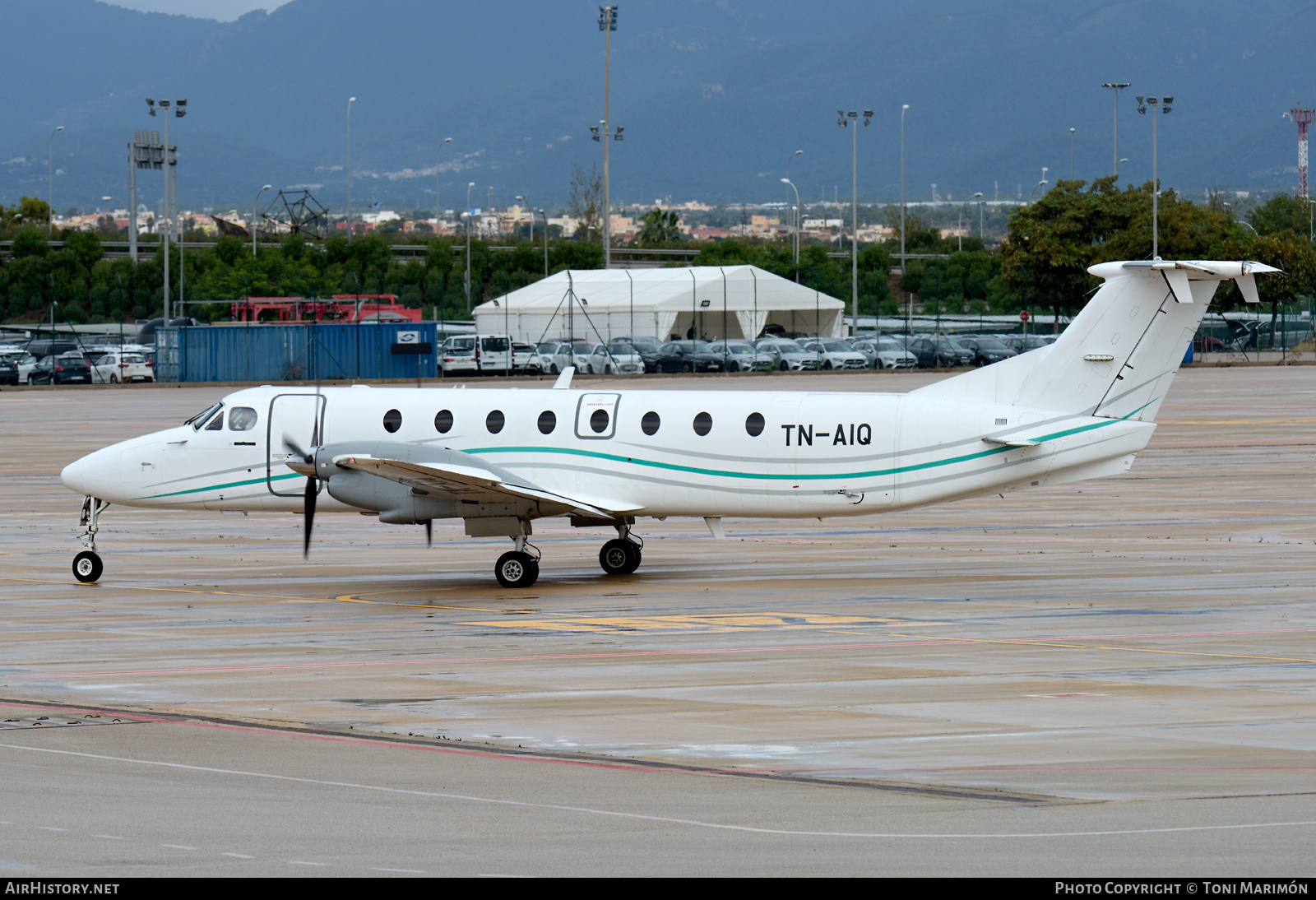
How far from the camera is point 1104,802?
10125 mm

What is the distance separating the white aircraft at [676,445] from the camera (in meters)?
21.7

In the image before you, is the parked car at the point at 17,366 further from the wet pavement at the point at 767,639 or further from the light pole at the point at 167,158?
the wet pavement at the point at 767,639

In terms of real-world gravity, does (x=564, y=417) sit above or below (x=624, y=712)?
above

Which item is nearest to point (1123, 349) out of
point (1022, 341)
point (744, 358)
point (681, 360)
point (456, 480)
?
point (456, 480)

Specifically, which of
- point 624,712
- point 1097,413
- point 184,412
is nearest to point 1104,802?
point 624,712

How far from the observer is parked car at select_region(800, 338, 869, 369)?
80.2 m

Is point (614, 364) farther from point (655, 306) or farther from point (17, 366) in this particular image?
point (17, 366)

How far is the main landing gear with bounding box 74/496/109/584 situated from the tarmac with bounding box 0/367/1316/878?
0.59m

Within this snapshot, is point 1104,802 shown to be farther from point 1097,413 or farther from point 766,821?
point 1097,413

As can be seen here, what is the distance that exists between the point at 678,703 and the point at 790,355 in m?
66.9

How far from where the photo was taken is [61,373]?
76500mm

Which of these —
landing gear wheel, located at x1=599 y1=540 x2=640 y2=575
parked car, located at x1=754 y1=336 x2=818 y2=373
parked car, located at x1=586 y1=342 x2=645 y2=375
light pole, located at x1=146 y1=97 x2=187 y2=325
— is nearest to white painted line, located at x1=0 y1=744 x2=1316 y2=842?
landing gear wheel, located at x1=599 y1=540 x2=640 y2=575

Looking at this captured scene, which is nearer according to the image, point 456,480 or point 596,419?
point 456,480

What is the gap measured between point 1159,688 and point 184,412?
4617cm
